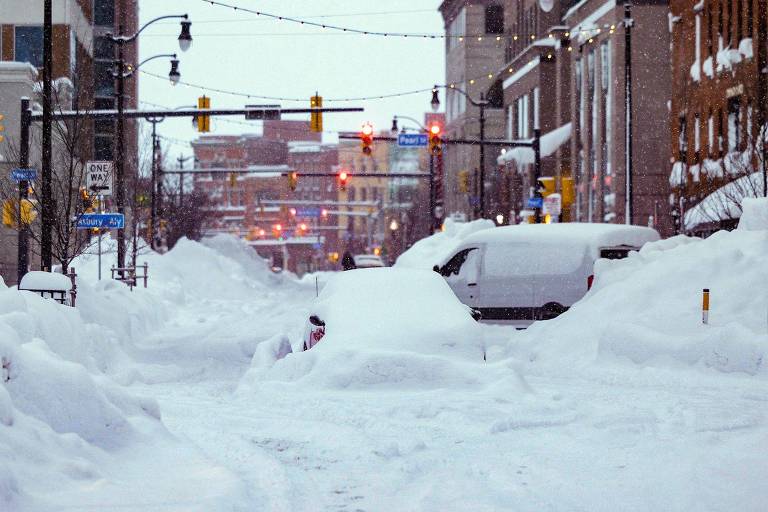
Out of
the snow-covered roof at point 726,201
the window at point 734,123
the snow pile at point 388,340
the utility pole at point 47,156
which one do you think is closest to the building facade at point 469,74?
the window at point 734,123

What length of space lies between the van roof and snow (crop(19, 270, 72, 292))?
355 inches

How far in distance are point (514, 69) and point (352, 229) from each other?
75877 mm

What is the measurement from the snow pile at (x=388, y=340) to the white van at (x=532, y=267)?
7256 millimetres

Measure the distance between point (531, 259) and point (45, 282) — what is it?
9.31 m

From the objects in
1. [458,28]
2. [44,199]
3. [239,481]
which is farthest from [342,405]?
[458,28]

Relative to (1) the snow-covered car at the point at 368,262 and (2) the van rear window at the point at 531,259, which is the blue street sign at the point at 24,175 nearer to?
(2) the van rear window at the point at 531,259

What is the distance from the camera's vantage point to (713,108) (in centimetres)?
4784

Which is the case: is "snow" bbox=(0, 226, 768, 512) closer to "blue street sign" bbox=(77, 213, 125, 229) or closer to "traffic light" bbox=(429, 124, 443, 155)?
"blue street sign" bbox=(77, 213, 125, 229)

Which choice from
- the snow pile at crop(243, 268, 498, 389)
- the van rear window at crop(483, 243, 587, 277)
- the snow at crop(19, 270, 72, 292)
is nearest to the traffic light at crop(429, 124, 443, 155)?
the van rear window at crop(483, 243, 587, 277)

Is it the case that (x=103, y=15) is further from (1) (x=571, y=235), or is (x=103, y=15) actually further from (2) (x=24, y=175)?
(1) (x=571, y=235)

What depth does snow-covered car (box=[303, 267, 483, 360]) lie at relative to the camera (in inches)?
534

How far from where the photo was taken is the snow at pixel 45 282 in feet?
56.0

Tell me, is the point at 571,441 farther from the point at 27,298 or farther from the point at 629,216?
the point at 629,216

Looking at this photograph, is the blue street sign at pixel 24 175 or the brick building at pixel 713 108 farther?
the brick building at pixel 713 108
